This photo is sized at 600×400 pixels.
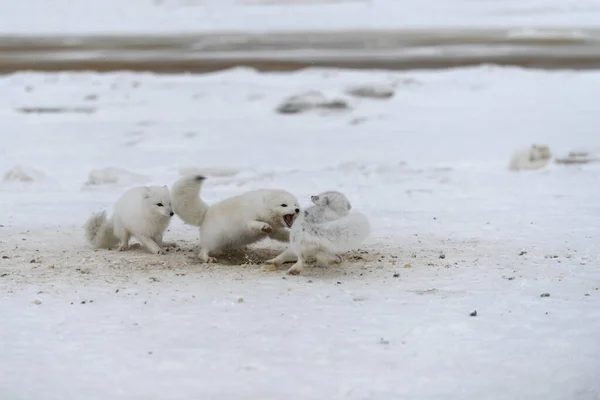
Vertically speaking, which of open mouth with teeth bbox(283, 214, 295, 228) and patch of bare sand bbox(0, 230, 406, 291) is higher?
open mouth with teeth bbox(283, 214, 295, 228)

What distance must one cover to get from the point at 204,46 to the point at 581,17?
11479mm

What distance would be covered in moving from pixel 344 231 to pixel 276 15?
24.5 m

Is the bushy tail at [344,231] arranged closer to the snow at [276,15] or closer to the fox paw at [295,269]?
the fox paw at [295,269]

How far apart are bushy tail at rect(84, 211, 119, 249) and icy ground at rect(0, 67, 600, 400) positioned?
3.5 inches

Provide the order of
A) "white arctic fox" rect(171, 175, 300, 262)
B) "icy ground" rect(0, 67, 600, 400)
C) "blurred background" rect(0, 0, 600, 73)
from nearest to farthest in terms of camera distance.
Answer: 1. "icy ground" rect(0, 67, 600, 400)
2. "white arctic fox" rect(171, 175, 300, 262)
3. "blurred background" rect(0, 0, 600, 73)

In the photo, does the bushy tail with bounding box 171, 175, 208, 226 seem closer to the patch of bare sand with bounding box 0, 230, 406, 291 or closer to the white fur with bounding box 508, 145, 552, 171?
the patch of bare sand with bounding box 0, 230, 406, 291

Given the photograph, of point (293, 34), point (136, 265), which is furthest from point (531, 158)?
point (293, 34)

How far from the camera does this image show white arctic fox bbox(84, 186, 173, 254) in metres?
6.39

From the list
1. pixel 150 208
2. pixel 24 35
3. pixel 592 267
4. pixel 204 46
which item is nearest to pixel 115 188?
pixel 150 208

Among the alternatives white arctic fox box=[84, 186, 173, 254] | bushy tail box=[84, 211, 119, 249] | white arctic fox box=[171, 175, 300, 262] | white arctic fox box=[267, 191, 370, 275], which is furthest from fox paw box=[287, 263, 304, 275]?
bushy tail box=[84, 211, 119, 249]

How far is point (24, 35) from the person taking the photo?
2597cm

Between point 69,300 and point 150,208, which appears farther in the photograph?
point 150,208

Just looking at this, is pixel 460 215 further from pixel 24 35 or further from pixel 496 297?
pixel 24 35

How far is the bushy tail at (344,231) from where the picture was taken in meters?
5.73
